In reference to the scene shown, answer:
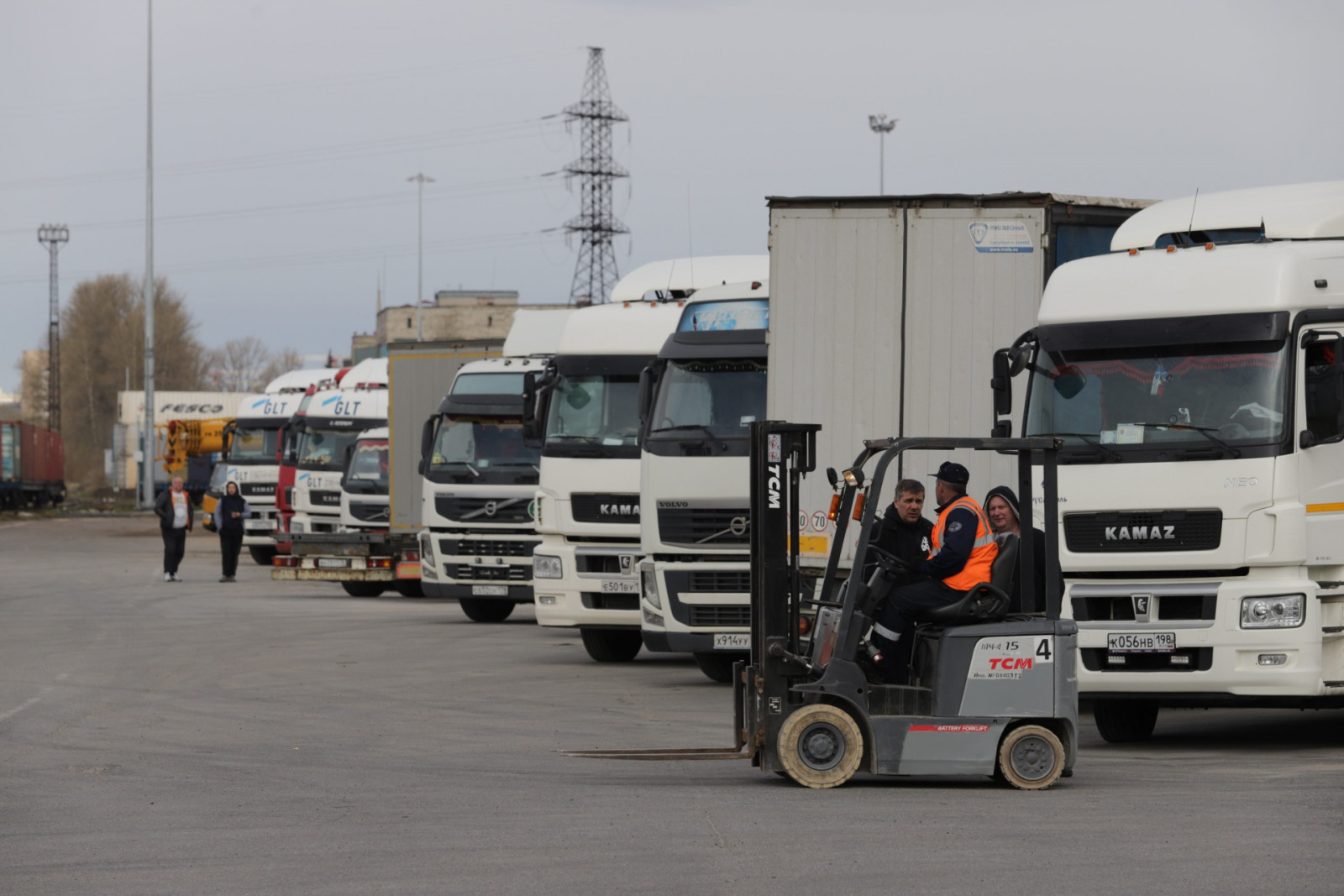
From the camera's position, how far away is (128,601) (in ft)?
87.8

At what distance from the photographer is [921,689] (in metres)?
9.92

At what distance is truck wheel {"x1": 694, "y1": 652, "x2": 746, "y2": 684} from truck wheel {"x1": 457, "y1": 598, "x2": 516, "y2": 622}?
8.09 meters

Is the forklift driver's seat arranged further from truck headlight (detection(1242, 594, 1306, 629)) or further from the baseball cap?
truck headlight (detection(1242, 594, 1306, 629))

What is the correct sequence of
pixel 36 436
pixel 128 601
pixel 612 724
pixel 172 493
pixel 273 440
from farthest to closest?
pixel 36 436, pixel 273 440, pixel 172 493, pixel 128 601, pixel 612 724

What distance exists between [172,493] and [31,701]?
17447 mm

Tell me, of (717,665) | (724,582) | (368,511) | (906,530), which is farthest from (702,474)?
(368,511)

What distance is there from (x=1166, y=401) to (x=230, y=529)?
23745mm

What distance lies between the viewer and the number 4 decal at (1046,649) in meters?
9.88

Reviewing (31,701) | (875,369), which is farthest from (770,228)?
(31,701)

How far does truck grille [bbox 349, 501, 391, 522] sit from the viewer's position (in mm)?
28734

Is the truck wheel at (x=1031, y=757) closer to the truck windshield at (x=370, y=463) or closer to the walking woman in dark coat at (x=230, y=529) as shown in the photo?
the truck windshield at (x=370, y=463)

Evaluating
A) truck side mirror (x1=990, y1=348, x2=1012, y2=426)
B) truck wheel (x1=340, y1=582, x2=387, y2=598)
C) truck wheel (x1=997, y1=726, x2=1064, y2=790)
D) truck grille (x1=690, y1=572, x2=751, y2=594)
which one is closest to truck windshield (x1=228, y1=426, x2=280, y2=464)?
truck wheel (x1=340, y1=582, x2=387, y2=598)

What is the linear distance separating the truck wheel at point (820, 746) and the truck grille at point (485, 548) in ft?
40.6

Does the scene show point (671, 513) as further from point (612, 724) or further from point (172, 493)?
point (172, 493)
